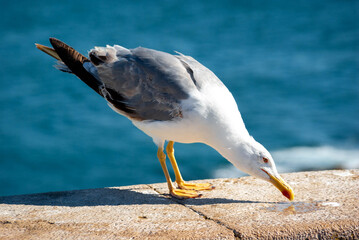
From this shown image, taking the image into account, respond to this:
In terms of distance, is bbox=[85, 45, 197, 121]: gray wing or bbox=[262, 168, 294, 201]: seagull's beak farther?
bbox=[85, 45, 197, 121]: gray wing

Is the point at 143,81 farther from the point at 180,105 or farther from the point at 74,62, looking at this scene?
the point at 74,62

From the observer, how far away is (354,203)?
308cm

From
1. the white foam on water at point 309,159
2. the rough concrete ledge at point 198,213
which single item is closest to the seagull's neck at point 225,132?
the rough concrete ledge at point 198,213

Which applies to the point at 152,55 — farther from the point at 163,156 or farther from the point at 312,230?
the point at 312,230

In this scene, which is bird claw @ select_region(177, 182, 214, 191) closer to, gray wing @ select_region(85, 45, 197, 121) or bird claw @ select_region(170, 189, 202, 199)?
bird claw @ select_region(170, 189, 202, 199)

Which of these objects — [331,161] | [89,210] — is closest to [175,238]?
[89,210]

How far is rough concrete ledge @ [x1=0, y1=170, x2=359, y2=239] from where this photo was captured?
8.90ft

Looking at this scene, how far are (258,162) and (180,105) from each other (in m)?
0.61

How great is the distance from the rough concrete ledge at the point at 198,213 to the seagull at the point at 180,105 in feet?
0.61

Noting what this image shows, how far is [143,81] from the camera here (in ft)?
11.3

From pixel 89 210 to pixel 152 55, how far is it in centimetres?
112

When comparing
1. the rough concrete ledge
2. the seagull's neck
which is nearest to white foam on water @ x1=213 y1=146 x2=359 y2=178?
the rough concrete ledge

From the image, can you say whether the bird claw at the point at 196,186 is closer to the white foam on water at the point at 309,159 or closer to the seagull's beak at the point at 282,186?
the seagull's beak at the point at 282,186

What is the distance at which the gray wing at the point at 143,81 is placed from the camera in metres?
3.31
